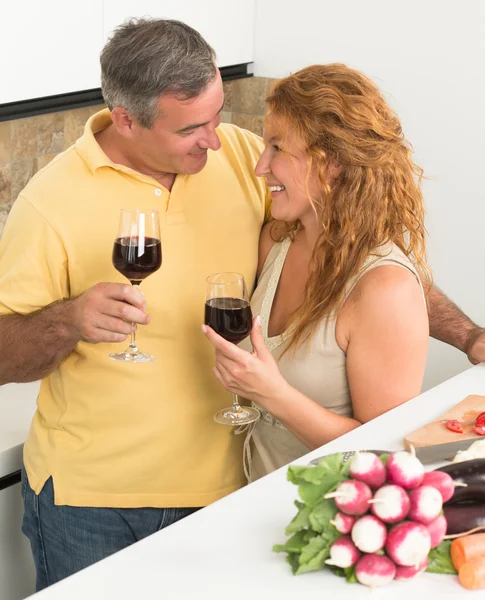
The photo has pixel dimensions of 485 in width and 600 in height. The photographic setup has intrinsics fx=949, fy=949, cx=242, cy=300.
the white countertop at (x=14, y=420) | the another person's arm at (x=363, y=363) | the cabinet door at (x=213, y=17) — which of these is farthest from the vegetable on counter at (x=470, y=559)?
the cabinet door at (x=213, y=17)

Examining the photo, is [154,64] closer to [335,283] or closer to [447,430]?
[335,283]

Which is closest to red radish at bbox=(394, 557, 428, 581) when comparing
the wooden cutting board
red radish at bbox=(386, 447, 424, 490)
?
red radish at bbox=(386, 447, 424, 490)

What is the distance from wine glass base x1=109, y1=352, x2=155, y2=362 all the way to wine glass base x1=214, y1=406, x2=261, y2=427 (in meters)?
0.17

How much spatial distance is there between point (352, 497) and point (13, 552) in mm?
1460

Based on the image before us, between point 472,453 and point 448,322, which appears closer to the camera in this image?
point 472,453

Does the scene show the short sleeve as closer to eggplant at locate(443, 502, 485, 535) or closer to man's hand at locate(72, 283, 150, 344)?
man's hand at locate(72, 283, 150, 344)

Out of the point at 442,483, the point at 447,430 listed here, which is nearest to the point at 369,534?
the point at 442,483

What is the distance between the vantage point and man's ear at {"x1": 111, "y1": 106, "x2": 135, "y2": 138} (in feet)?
6.28

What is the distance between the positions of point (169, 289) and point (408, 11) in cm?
160

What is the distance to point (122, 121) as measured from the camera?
1926 mm

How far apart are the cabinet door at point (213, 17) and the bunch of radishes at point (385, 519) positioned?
1.75m

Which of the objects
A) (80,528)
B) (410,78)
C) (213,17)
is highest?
(213,17)

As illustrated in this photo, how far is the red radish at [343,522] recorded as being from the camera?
1.17 meters

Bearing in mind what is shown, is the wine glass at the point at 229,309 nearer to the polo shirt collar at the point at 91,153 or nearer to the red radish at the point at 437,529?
the polo shirt collar at the point at 91,153
